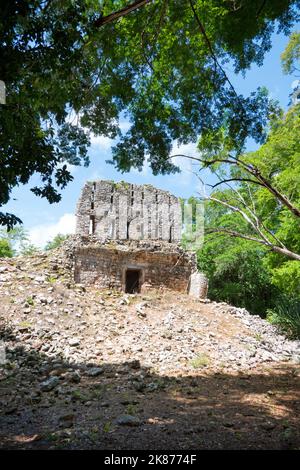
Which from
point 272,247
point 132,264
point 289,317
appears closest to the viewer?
point 272,247

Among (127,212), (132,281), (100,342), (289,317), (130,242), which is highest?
(127,212)

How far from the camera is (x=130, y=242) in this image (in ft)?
50.8

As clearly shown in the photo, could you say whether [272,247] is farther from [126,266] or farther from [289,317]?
[126,266]

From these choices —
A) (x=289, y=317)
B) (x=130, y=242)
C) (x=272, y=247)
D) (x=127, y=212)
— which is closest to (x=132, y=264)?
(x=130, y=242)

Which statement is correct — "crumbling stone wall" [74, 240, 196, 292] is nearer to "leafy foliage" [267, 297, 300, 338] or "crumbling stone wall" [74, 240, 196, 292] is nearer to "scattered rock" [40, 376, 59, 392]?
"leafy foliage" [267, 297, 300, 338]

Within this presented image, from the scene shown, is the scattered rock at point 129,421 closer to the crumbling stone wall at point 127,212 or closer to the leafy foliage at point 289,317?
the leafy foliage at point 289,317

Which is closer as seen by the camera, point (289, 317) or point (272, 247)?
point (272, 247)

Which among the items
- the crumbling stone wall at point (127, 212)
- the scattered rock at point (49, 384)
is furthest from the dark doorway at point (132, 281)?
the scattered rock at point (49, 384)

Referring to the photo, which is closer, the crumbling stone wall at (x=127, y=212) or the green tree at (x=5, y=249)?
the crumbling stone wall at (x=127, y=212)

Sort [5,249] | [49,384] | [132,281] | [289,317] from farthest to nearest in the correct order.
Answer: [5,249] < [132,281] < [289,317] < [49,384]

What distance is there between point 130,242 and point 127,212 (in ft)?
4.83

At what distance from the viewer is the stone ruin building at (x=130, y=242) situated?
14539mm

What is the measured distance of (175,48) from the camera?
618 cm

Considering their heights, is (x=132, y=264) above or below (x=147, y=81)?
below
